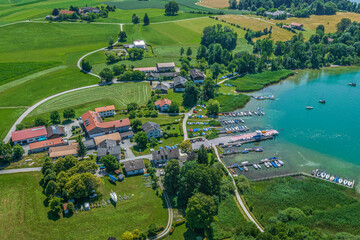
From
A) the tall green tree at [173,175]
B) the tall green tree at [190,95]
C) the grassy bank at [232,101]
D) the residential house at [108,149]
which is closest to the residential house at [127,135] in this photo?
the residential house at [108,149]

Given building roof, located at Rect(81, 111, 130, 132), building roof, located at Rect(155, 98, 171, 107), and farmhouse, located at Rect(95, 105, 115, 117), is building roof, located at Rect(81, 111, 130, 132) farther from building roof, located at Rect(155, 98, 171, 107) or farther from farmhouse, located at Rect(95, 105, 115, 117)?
building roof, located at Rect(155, 98, 171, 107)

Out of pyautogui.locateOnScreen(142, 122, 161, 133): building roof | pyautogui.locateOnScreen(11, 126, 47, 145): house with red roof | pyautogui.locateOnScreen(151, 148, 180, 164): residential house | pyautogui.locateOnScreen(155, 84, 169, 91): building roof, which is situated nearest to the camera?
pyautogui.locateOnScreen(151, 148, 180, 164): residential house

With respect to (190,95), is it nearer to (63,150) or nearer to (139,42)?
(63,150)

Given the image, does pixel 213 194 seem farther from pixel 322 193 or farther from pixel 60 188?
pixel 60 188

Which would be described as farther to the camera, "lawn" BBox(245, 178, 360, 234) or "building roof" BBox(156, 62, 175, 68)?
"building roof" BBox(156, 62, 175, 68)

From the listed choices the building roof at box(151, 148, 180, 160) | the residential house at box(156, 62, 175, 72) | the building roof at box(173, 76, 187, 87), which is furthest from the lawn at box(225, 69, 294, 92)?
the building roof at box(151, 148, 180, 160)

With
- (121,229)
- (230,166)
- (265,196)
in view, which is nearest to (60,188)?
(121,229)
